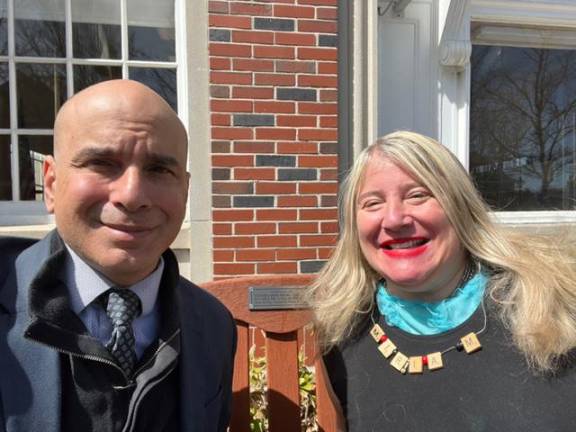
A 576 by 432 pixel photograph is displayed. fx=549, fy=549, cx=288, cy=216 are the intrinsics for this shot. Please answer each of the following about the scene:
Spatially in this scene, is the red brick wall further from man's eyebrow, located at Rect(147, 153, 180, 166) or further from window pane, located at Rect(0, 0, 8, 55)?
man's eyebrow, located at Rect(147, 153, 180, 166)

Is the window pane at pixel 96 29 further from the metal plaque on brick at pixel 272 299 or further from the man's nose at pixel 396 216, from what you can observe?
the man's nose at pixel 396 216

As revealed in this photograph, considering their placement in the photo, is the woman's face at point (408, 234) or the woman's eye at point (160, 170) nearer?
the woman's eye at point (160, 170)

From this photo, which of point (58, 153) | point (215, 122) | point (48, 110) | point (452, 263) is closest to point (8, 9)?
point (48, 110)

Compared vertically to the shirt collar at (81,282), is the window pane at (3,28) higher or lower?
higher

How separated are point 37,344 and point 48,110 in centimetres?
272

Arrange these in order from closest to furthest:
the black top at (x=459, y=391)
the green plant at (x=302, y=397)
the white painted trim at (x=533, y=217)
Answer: the black top at (x=459, y=391) < the green plant at (x=302, y=397) < the white painted trim at (x=533, y=217)

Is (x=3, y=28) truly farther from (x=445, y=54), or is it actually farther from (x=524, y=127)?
(x=524, y=127)

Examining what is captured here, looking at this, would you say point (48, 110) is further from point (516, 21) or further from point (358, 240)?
point (516, 21)

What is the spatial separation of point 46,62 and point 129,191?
2.73m

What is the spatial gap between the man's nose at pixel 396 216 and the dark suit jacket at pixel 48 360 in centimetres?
62

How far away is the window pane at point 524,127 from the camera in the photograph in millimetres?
4441

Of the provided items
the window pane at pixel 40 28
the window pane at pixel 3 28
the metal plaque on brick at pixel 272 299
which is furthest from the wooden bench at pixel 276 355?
the window pane at pixel 3 28

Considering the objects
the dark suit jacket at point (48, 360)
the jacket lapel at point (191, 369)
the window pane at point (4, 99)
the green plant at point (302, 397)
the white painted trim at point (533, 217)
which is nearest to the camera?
the dark suit jacket at point (48, 360)

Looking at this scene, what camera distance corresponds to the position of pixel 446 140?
13.8 ft
